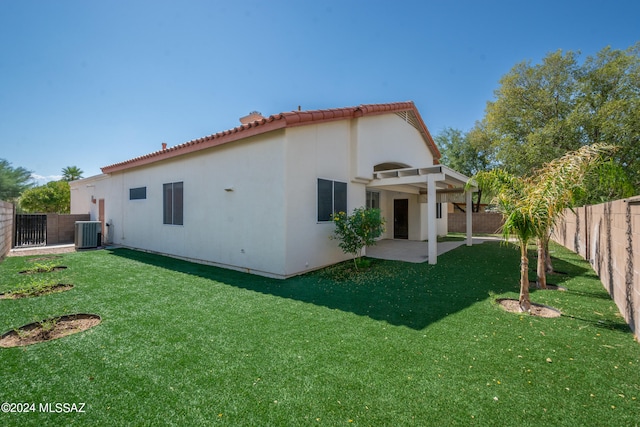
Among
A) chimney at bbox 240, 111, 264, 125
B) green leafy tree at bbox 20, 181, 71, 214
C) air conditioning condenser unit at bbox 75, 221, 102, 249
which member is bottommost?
air conditioning condenser unit at bbox 75, 221, 102, 249

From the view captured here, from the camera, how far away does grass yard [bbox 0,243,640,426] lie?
2645mm

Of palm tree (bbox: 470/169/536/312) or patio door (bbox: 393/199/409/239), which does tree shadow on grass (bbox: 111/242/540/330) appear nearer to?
palm tree (bbox: 470/169/536/312)

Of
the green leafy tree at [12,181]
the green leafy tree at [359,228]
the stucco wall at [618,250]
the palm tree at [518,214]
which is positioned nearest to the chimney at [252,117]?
the green leafy tree at [359,228]

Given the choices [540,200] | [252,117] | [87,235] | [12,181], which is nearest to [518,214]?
[540,200]

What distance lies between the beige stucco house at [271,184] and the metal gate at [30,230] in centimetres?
511

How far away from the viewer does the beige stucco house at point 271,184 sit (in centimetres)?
802

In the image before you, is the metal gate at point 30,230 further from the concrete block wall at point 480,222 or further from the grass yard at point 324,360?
the concrete block wall at point 480,222

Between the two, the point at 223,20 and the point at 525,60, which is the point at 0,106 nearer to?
the point at 223,20

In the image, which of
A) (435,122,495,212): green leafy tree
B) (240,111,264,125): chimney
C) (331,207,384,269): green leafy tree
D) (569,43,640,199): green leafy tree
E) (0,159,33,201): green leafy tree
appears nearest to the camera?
(331,207,384,269): green leafy tree

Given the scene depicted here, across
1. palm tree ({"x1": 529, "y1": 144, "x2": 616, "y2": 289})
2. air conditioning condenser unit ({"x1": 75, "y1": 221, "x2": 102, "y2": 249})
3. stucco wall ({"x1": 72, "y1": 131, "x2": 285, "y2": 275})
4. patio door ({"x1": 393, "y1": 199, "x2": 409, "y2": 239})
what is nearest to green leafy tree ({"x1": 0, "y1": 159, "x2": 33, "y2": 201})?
air conditioning condenser unit ({"x1": 75, "y1": 221, "x2": 102, "y2": 249})

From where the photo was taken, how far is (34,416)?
2.55 metres

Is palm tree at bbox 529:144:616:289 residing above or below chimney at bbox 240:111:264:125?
below

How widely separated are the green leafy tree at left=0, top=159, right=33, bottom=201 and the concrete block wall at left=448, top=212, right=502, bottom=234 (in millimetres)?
41019

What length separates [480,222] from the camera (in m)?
23.2
